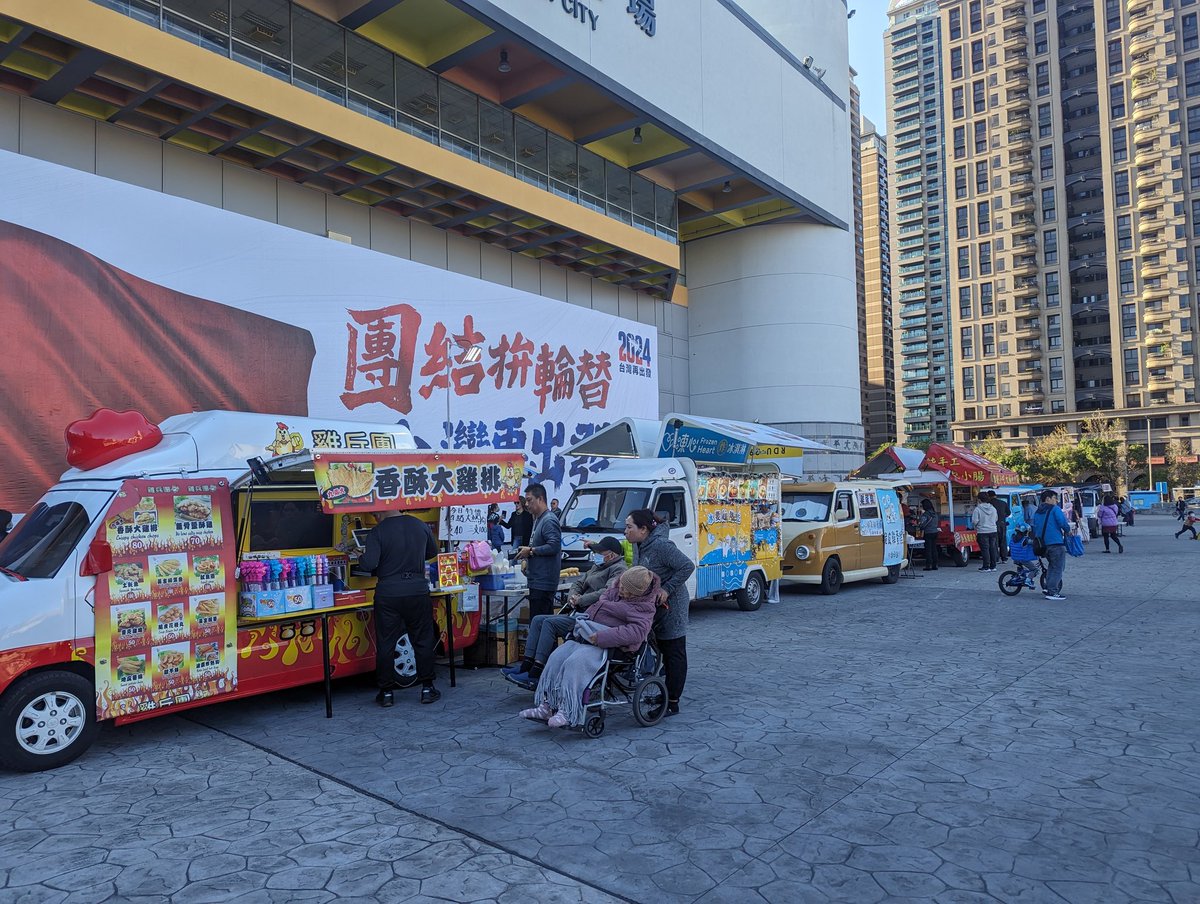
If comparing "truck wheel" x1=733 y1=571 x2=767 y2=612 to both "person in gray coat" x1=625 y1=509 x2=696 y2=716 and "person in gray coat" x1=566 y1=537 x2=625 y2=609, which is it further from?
"person in gray coat" x1=625 y1=509 x2=696 y2=716

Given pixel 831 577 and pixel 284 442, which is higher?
pixel 284 442

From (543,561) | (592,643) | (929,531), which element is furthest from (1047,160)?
(592,643)

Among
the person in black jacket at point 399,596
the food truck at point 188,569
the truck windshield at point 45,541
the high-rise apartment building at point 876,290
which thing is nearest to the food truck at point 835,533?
the food truck at point 188,569

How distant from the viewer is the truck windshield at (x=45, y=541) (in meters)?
5.60

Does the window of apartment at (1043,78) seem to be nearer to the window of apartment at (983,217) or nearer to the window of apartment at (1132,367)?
the window of apartment at (983,217)

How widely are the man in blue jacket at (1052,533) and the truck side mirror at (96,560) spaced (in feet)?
40.1

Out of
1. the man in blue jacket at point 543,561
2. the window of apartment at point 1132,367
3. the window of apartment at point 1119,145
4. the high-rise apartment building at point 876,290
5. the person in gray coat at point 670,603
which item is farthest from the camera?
the high-rise apartment building at point 876,290

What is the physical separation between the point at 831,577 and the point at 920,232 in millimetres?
112636

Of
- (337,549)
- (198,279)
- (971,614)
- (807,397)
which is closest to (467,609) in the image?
(337,549)

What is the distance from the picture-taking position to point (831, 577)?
14.6 m

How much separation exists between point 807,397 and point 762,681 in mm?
→ 21523

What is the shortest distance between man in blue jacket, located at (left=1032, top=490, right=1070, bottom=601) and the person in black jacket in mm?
9886

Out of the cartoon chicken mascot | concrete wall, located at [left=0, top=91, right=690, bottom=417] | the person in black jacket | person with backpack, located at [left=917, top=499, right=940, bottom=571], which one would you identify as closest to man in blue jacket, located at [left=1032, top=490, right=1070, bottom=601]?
person with backpack, located at [left=917, top=499, right=940, bottom=571]

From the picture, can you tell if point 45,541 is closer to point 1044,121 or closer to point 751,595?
point 751,595
